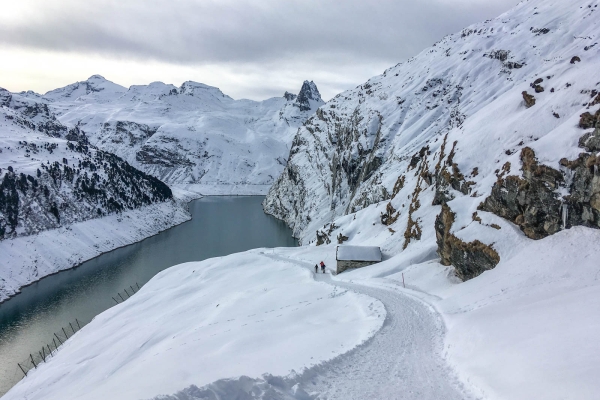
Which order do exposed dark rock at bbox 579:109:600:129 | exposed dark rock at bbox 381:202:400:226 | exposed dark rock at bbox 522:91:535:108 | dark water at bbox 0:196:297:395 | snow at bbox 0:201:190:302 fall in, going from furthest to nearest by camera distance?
1. snow at bbox 0:201:190:302
2. exposed dark rock at bbox 381:202:400:226
3. dark water at bbox 0:196:297:395
4. exposed dark rock at bbox 522:91:535:108
5. exposed dark rock at bbox 579:109:600:129

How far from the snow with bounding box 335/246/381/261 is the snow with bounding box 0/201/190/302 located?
201 ft

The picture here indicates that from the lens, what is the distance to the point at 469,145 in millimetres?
36188

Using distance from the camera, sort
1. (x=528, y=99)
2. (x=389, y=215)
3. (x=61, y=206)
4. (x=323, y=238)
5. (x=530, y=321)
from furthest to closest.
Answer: (x=61, y=206)
(x=323, y=238)
(x=389, y=215)
(x=528, y=99)
(x=530, y=321)

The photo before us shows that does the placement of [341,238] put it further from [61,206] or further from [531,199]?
[61,206]

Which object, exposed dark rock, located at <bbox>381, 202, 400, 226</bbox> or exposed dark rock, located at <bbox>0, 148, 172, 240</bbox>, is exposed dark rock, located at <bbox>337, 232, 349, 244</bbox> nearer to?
exposed dark rock, located at <bbox>381, 202, 400, 226</bbox>

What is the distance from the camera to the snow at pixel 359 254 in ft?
131

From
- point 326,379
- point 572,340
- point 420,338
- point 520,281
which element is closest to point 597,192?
point 520,281

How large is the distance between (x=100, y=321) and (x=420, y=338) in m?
39.9

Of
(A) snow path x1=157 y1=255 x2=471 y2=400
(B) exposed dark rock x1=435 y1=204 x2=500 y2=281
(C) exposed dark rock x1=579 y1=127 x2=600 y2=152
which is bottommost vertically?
(A) snow path x1=157 y1=255 x2=471 y2=400

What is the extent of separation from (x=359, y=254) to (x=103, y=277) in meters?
57.2

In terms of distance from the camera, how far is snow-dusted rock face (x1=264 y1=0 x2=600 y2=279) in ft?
80.3

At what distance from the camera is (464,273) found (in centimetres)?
2769

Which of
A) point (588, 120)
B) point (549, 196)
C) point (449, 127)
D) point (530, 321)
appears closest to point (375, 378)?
point (530, 321)

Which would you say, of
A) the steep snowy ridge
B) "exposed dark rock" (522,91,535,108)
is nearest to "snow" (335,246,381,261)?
"exposed dark rock" (522,91,535,108)
